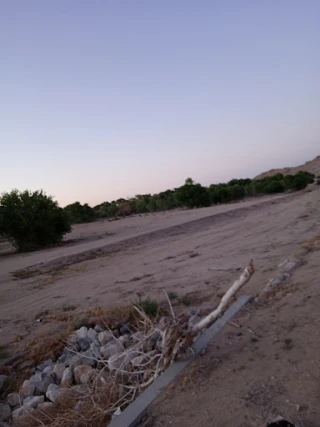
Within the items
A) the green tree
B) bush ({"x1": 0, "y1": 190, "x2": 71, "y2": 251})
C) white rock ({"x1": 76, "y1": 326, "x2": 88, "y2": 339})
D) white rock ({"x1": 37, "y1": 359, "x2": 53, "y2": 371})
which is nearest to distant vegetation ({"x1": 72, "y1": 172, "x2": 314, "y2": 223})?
the green tree

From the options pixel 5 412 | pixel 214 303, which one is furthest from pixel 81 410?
pixel 214 303

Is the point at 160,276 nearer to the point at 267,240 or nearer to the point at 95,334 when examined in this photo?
the point at 95,334

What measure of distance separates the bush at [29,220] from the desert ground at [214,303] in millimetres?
5007

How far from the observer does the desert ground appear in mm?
2480

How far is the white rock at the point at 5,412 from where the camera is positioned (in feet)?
11.5

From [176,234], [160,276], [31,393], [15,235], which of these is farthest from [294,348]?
[15,235]

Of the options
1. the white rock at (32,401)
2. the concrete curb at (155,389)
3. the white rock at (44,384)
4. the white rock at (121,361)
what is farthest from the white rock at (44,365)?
the concrete curb at (155,389)

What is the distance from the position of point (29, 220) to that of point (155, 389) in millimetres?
15823

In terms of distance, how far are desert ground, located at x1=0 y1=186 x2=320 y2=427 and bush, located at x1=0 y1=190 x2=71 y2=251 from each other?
16.4 feet

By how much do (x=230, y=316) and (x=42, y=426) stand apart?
2.34 metres

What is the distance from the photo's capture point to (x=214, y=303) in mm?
4965

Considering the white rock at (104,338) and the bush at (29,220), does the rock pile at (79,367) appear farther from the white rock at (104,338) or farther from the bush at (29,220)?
the bush at (29,220)

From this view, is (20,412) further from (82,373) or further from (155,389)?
(155,389)

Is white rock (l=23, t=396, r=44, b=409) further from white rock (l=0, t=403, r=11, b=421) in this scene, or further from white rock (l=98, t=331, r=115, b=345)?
white rock (l=98, t=331, r=115, b=345)
